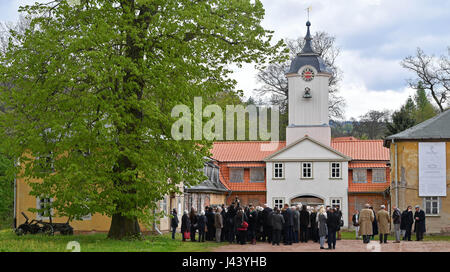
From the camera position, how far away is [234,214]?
28781 mm

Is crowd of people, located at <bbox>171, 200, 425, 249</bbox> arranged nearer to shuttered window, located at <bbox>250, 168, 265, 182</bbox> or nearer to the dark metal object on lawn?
the dark metal object on lawn

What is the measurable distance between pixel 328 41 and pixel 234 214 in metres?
31.8

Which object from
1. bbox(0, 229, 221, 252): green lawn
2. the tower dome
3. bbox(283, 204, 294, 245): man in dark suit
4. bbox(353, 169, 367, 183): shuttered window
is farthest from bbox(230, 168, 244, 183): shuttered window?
bbox(283, 204, 294, 245): man in dark suit

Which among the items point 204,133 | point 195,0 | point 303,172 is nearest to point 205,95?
point 204,133

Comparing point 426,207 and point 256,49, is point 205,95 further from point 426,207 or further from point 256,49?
point 426,207

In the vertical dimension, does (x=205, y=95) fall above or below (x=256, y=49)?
below

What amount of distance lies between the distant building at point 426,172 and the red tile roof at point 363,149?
1414 cm

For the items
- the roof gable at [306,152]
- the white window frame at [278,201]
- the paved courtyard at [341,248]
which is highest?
the roof gable at [306,152]

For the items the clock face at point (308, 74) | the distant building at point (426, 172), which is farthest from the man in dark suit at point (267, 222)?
the clock face at point (308, 74)

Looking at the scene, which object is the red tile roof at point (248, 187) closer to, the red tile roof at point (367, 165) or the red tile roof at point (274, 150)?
the red tile roof at point (274, 150)

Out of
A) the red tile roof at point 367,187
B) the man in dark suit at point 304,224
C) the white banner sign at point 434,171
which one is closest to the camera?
the man in dark suit at point 304,224

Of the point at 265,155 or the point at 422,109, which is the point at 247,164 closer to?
the point at 265,155

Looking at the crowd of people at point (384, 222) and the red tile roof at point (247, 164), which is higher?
the red tile roof at point (247, 164)

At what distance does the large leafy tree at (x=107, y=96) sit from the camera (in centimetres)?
2408
